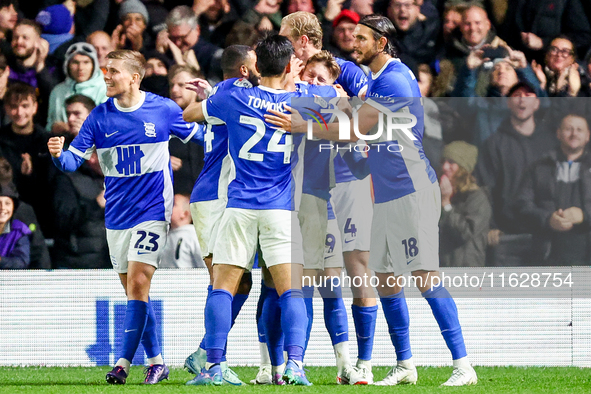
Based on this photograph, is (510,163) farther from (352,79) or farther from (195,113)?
(195,113)

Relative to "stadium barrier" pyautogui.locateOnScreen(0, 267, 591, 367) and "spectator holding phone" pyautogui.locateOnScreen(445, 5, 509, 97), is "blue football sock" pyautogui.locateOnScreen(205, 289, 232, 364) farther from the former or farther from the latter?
"spectator holding phone" pyautogui.locateOnScreen(445, 5, 509, 97)

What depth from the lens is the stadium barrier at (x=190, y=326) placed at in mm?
6195

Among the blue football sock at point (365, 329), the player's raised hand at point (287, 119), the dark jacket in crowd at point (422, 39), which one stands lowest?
the blue football sock at point (365, 329)

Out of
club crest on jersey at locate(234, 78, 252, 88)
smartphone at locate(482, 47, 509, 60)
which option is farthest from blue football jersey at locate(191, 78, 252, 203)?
smartphone at locate(482, 47, 509, 60)

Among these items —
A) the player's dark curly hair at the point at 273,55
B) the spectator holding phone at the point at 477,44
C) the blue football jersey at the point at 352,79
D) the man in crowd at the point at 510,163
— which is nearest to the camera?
the player's dark curly hair at the point at 273,55

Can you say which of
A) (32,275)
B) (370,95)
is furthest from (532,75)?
(32,275)

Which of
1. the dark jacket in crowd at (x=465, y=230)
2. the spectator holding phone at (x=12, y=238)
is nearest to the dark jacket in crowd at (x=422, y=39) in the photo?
the dark jacket in crowd at (x=465, y=230)

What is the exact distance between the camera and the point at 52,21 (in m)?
7.77

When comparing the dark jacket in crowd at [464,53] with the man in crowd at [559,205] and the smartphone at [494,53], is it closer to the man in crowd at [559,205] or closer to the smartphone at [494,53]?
the smartphone at [494,53]

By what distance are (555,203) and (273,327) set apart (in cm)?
344

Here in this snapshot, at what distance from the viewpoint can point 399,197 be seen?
15.1 feet

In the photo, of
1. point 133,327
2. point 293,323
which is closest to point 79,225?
point 133,327

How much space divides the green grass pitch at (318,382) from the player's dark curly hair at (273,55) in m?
1.71

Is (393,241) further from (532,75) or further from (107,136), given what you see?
(532,75)
